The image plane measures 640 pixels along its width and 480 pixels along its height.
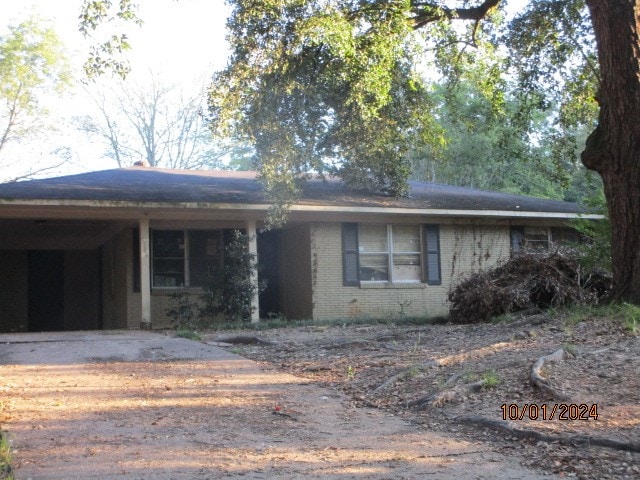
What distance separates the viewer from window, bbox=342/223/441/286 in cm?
1770

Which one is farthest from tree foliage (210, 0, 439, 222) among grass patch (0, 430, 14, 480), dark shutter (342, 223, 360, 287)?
grass patch (0, 430, 14, 480)

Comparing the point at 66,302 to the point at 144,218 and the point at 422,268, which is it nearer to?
the point at 144,218

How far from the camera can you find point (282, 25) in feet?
41.7

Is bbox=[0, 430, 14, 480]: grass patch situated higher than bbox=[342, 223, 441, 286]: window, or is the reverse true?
bbox=[342, 223, 441, 286]: window

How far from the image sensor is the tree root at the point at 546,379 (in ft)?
20.0

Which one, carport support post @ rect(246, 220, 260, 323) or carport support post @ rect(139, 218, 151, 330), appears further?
carport support post @ rect(246, 220, 260, 323)

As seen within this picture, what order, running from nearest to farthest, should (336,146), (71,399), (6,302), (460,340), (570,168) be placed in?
(71,399)
(460,340)
(336,146)
(6,302)
(570,168)

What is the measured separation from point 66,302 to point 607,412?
19.2 metres

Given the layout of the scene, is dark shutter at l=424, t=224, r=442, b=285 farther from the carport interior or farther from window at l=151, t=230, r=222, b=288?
the carport interior

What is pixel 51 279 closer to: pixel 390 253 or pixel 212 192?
pixel 212 192

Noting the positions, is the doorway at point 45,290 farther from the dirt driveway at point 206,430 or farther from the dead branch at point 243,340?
the dirt driveway at point 206,430

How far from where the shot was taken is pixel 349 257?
17.7 metres

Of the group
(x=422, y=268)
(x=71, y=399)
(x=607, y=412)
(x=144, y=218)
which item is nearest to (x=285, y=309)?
(x=422, y=268)

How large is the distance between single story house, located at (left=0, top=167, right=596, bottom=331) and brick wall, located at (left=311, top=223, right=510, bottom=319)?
0.08ft
